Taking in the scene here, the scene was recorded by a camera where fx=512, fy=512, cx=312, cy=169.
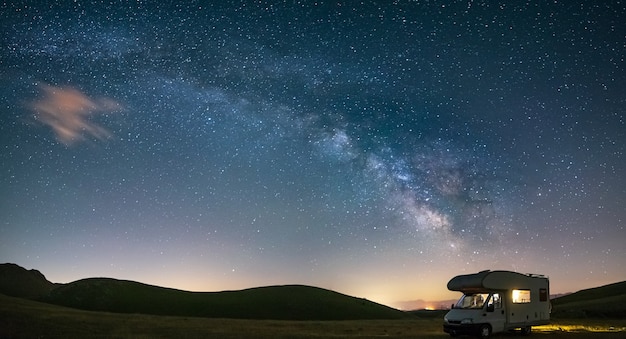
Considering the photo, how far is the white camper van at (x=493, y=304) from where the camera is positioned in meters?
26.7

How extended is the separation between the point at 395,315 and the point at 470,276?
3554 inches

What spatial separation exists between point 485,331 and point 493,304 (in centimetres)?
155

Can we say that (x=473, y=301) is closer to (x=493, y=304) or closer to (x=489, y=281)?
(x=493, y=304)

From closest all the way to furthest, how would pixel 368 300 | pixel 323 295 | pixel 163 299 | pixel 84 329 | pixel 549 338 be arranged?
pixel 549 338 < pixel 84 329 < pixel 163 299 < pixel 323 295 < pixel 368 300

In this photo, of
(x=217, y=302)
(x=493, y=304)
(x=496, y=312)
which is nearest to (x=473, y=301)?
(x=493, y=304)

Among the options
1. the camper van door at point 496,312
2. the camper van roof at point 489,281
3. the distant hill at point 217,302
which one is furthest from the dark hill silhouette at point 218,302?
the camper van door at point 496,312

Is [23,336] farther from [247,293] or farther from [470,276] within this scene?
[247,293]

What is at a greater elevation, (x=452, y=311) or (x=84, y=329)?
(x=452, y=311)

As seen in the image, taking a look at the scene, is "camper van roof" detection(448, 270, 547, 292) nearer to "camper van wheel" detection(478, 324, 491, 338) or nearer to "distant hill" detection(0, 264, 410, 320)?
"camper van wheel" detection(478, 324, 491, 338)

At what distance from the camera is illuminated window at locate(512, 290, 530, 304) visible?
92.4 feet

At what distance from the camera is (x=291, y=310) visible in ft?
351

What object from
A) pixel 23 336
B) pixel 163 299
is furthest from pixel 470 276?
pixel 163 299

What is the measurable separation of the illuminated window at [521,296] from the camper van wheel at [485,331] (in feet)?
8.51

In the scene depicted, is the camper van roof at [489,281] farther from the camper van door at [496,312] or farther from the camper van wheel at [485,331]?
the camper van wheel at [485,331]
